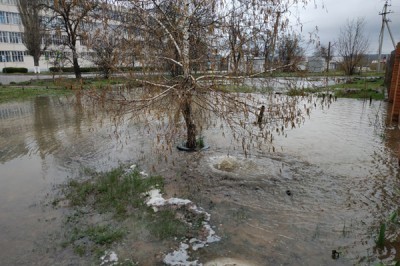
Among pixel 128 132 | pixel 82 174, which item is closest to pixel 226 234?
pixel 82 174

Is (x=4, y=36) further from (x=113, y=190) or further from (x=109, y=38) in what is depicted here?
(x=113, y=190)

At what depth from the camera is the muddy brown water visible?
402cm

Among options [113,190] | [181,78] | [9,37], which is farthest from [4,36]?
A: [113,190]

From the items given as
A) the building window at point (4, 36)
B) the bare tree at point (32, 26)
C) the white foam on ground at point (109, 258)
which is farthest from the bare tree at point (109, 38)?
the building window at point (4, 36)

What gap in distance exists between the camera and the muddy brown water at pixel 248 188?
402 centimetres

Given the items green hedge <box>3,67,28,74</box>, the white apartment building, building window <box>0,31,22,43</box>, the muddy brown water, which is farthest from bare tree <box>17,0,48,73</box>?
the muddy brown water

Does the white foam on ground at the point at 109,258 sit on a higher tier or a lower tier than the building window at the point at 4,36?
lower

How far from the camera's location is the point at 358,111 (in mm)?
13867

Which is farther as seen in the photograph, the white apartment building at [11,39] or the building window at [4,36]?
the building window at [4,36]

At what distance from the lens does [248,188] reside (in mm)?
5840

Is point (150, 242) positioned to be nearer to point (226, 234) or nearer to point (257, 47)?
point (226, 234)

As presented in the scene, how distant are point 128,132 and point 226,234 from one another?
630 centimetres

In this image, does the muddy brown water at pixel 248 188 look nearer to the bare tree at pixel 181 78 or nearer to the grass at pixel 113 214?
the grass at pixel 113 214

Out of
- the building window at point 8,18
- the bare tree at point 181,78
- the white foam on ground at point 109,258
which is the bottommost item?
the white foam on ground at point 109,258
